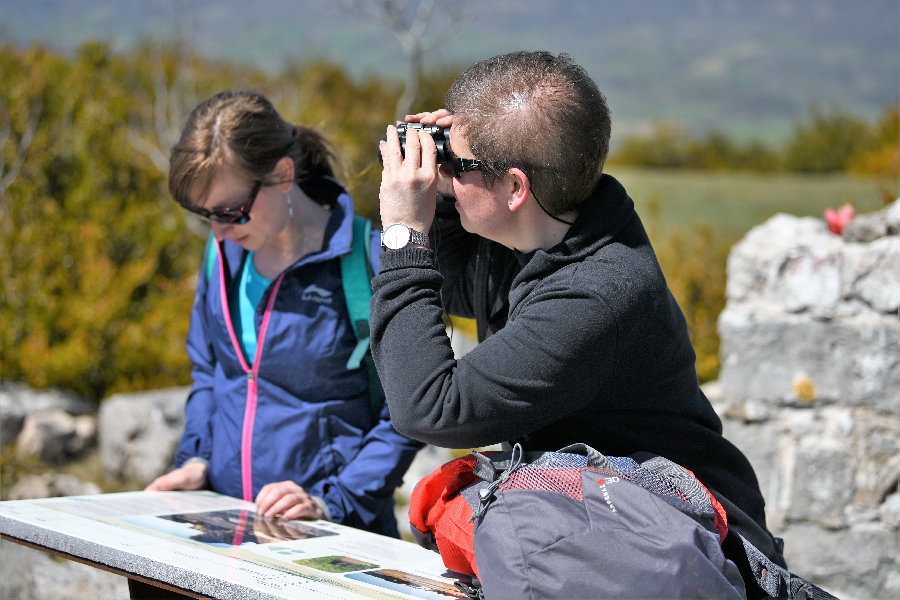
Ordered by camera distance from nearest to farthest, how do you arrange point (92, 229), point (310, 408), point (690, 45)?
point (310, 408) → point (92, 229) → point (690, 45)

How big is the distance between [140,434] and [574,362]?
4.06m

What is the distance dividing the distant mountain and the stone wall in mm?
29086

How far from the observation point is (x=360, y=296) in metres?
2.52

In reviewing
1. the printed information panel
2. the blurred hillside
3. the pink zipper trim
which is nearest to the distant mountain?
the blurred hillside

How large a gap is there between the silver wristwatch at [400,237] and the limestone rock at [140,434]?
3586 millimetres

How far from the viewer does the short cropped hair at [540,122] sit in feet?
5.63

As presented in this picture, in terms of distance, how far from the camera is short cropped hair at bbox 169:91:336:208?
256 centimetres

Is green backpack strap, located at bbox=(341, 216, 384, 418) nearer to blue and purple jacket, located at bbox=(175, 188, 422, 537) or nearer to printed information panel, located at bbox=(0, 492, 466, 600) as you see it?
blue and purple jacket, located at bbox=(175, 188, 422, 537)

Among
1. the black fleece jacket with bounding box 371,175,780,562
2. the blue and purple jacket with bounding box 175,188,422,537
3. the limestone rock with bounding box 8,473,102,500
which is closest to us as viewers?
the black fleece jacket with bounding box 371,175,780,562

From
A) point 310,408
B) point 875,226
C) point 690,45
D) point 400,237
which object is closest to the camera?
point 400,237

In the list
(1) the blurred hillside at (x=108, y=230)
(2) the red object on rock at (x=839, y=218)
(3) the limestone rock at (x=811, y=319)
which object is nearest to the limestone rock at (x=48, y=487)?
(1) the blurred hillside at (x=108, y=230)

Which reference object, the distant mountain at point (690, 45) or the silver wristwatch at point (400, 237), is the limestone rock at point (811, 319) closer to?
the silver wristwatch at point (400, 237)

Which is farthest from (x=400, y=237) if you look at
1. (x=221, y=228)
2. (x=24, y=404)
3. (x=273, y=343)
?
(x=24, y=404)

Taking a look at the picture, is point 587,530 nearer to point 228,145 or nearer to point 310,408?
point 310,408
